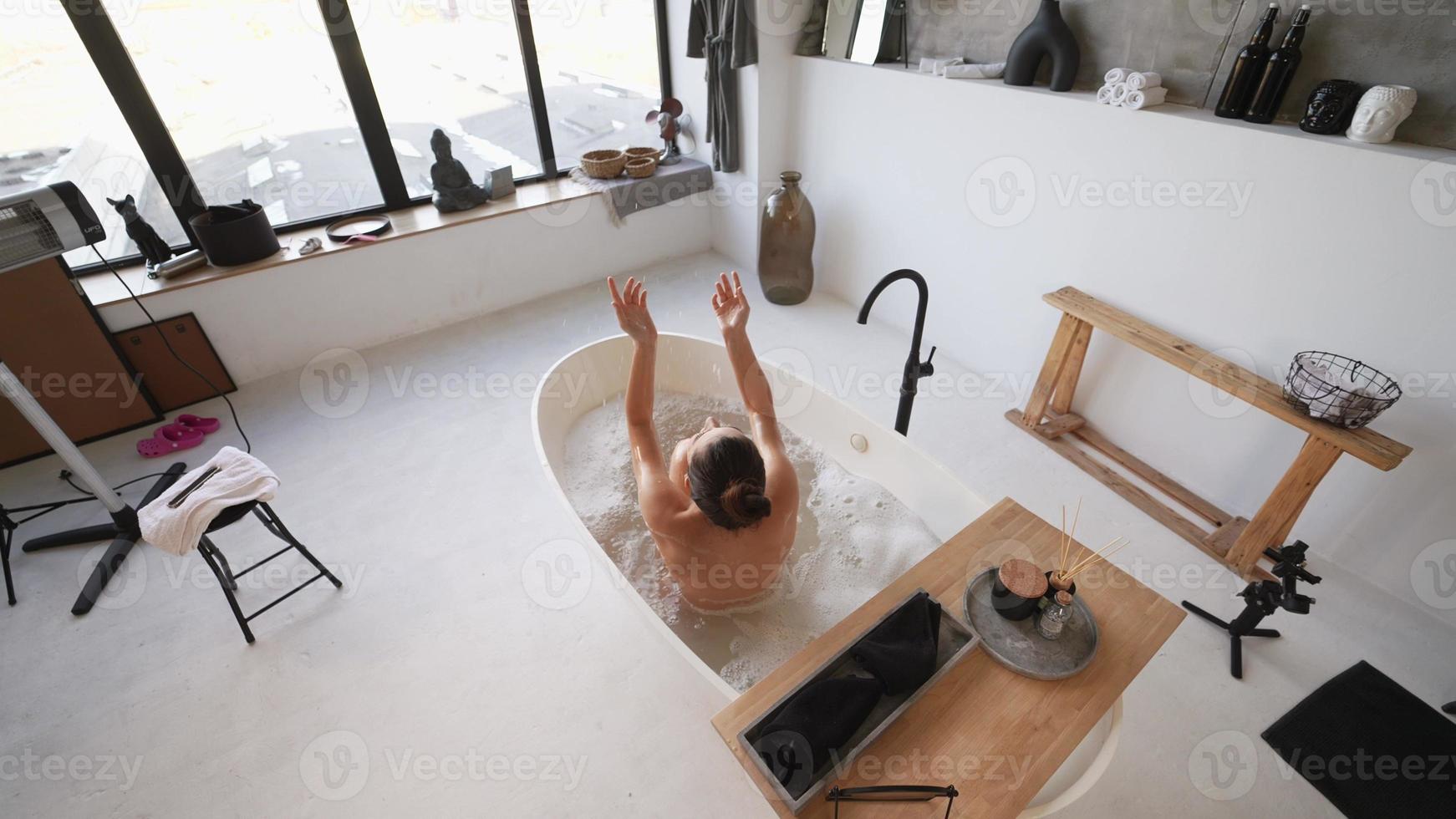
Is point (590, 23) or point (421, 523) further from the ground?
point (590, 23)

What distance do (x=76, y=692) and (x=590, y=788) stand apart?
1616 millimetres

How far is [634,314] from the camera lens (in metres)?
1.86

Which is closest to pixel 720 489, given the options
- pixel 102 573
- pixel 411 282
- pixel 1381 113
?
pixel 1381 113

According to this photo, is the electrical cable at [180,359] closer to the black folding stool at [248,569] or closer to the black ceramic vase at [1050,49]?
the black folding stool at [248,569]

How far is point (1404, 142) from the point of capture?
1.71m

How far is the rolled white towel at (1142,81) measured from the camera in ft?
6.72

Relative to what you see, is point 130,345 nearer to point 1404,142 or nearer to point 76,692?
point 76,692

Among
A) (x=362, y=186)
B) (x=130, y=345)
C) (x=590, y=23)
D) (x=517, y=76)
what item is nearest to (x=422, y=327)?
(x=362, y=186)

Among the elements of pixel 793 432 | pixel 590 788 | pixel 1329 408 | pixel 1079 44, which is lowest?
pixel 590 788

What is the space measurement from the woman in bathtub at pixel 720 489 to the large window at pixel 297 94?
8.06 feet

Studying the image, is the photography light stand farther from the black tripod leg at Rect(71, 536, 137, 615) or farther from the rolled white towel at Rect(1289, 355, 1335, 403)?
the rolled white towel at Rect(1289, 355, 1335, 403)

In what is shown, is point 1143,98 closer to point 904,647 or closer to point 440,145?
point 904,647

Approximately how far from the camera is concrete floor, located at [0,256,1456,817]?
164 cm

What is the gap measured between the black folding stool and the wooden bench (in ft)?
9.20
